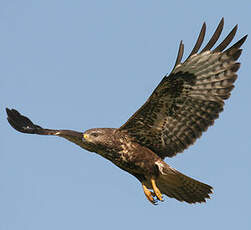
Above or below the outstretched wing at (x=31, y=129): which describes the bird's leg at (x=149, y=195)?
below

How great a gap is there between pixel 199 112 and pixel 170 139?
2.41 feet

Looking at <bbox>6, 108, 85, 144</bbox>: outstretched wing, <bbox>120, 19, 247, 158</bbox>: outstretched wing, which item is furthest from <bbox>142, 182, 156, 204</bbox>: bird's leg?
<bbox>6, 108, 85, 144</bbox>: outstretched wing

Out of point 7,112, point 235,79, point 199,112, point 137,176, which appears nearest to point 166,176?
point 137,176

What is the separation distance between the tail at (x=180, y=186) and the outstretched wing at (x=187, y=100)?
17.7 inches

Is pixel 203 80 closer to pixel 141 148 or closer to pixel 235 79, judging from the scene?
pixel 235 79

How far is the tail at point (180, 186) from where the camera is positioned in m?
9.25

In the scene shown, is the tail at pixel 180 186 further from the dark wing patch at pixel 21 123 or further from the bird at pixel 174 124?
the dark wing patch at pixel 21 123

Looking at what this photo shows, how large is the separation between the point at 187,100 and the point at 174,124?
509mm

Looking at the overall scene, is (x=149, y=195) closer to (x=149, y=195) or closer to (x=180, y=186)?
(x=149, y=195)

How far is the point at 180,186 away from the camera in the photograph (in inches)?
373

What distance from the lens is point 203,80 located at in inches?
359

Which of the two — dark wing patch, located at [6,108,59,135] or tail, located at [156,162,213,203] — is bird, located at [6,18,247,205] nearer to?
tail, located at [156,162,213,203]

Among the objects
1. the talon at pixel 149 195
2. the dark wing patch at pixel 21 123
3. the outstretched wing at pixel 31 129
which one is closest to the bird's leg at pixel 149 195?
the talon at pixel 149 195

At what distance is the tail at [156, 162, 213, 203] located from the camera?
9255 millimetres
